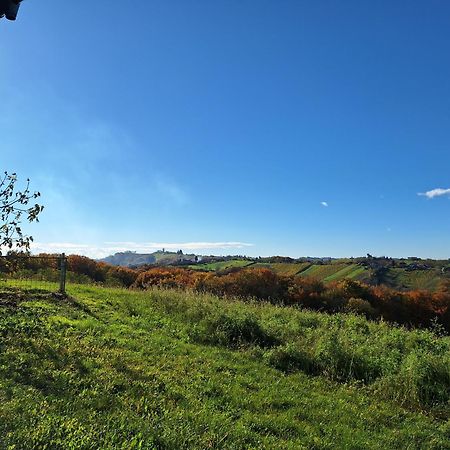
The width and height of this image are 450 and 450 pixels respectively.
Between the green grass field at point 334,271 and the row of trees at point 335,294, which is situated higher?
the green grass field at point 334,271

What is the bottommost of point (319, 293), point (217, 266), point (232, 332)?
point (319, 293)

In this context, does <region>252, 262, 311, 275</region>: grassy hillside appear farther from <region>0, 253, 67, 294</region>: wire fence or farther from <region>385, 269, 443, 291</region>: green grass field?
<region>0, 253, 67, 294</region>: wire fence

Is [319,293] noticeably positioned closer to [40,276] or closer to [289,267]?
[40,276]

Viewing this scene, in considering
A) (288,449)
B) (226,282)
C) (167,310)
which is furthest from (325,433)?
(226,282)

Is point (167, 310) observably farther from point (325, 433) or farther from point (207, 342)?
point (325, 433)

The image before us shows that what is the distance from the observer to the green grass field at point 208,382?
16.6 feet

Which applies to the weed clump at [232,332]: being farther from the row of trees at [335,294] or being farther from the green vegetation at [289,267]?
the green vegetation at [289,267]

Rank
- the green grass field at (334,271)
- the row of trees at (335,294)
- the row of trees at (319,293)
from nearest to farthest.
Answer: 1. the row of trees at (319,293)
2. the row of trees at (335,294)
3. the green grass field at (334,271)

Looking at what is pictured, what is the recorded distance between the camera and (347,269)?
88.6 metres

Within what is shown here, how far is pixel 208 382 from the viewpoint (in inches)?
295

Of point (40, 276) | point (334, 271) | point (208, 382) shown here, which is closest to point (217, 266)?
point (334, 271)

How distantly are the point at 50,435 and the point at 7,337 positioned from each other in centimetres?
478

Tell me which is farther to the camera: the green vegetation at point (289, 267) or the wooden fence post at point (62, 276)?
the green vegetation at point (289, 267)

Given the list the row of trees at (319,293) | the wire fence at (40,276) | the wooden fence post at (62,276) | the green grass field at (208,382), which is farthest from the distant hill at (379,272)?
the green grass field at (208,382)
